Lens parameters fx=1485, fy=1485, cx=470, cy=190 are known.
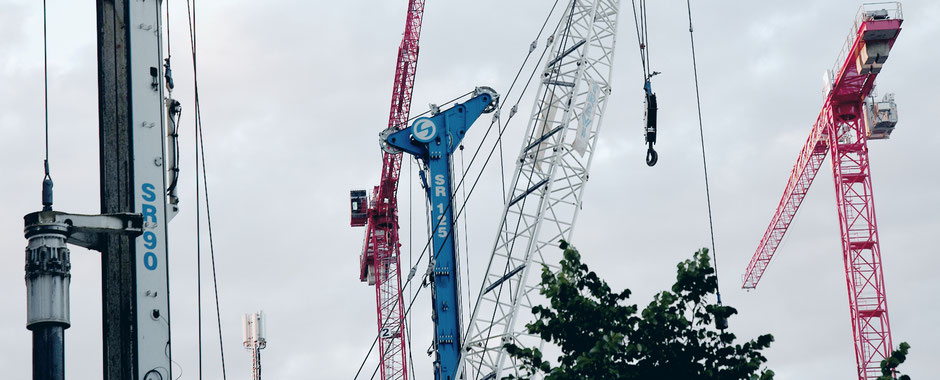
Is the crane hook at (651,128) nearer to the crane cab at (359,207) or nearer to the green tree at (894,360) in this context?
the green tree at (894,360)

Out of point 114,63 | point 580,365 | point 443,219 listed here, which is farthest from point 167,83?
point 443,219

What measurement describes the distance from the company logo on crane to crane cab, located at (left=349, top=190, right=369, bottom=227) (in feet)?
256

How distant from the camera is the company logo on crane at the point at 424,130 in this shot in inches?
1935

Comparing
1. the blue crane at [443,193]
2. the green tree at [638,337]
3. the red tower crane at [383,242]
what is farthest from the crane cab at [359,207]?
the green tree at [638,337]

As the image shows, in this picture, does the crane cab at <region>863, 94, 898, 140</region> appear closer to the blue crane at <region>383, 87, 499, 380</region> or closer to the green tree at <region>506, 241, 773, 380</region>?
the blue crane at <region>383, 87, 499, 380</region>

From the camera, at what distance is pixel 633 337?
27688 millimetres

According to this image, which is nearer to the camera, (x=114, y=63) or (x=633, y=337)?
(x=114, y=63)

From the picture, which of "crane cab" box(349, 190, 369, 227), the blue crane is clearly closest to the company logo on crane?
the blue crane

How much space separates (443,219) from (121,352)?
29.1 meters

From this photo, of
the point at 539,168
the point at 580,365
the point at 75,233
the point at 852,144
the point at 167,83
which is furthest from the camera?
the point at 852,144

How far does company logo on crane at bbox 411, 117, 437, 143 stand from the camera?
4916 centimetres

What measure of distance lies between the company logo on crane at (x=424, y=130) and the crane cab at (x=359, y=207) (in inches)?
3075

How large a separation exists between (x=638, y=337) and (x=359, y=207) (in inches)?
3980

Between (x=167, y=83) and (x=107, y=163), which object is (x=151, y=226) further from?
(x=167, y=83)
